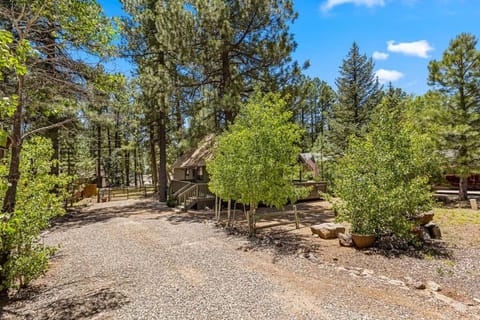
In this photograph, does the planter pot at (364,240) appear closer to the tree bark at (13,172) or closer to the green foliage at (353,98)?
the tree bark at (13,172)

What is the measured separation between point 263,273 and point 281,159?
4.13m

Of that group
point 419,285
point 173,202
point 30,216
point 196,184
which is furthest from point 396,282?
point 173,202

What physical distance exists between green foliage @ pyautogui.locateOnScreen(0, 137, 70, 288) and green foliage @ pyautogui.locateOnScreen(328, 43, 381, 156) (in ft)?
78.4

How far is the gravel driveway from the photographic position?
449 cm

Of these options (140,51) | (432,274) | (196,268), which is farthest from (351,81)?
(196,268)

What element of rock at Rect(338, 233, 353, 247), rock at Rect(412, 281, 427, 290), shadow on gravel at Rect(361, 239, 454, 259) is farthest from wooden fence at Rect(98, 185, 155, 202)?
rock at Rect(412, 281, 427, 290)

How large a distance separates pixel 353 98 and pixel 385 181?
2085cm

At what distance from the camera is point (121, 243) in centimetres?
909

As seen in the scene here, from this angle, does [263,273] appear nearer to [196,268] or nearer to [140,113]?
[196,268]

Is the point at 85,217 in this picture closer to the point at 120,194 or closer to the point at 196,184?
the point at 196,184

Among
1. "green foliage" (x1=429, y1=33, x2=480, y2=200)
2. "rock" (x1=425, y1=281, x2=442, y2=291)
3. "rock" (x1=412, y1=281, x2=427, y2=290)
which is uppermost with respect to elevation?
"green foliage" (x1=429, y1=33, x2=480, y2=200)

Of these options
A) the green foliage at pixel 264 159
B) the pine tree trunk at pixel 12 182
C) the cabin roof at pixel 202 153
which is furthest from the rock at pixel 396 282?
the cabin roof at pixel 202 153

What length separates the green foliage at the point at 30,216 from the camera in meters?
5.20

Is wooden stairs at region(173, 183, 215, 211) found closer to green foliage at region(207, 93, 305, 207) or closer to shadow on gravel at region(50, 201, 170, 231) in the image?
shadow on gravel at region(50, 201, 170, 231)
